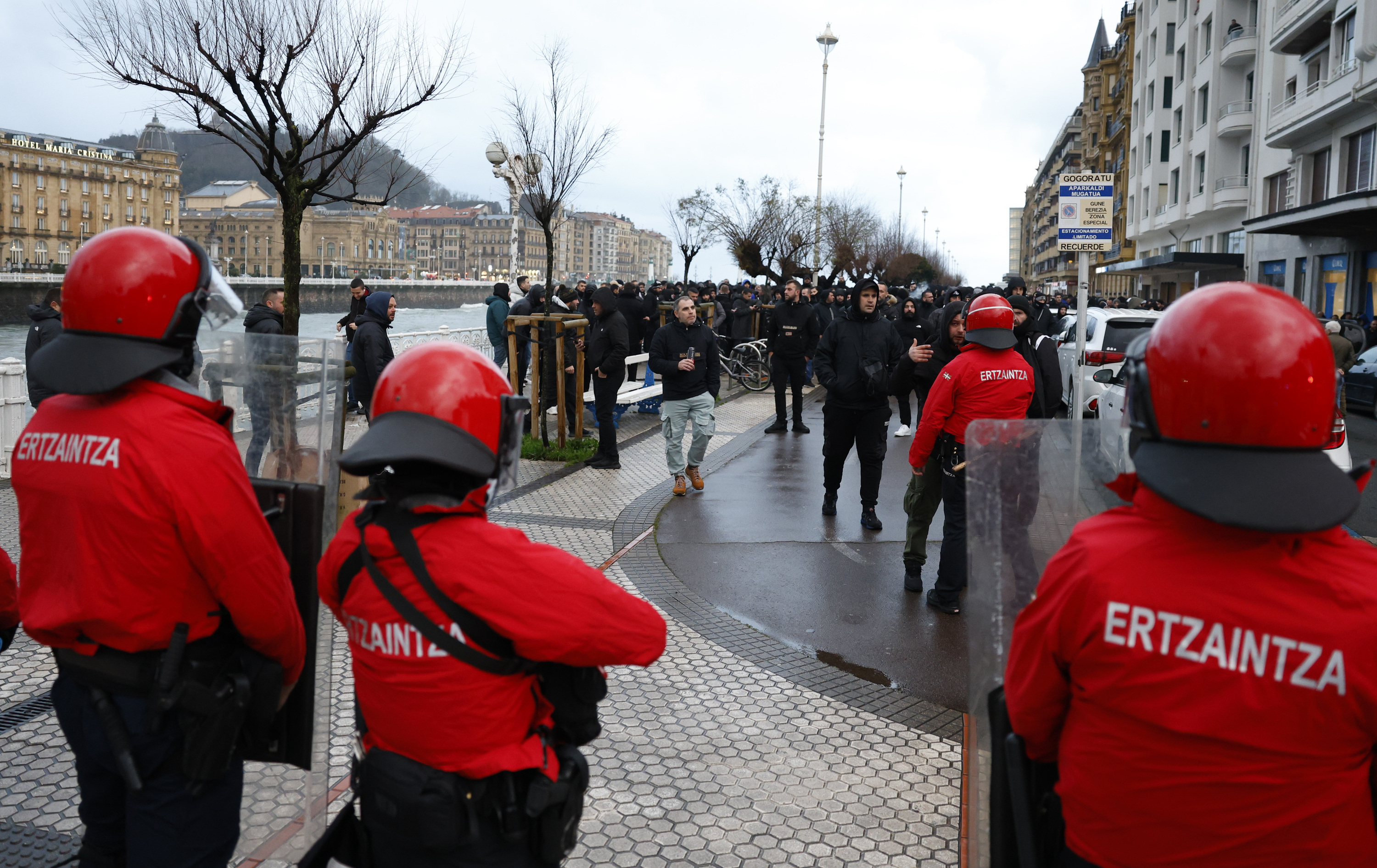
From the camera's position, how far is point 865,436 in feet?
26.0

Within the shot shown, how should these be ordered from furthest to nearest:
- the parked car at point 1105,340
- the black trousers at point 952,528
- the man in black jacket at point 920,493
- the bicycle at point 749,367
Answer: the bicycle at point 749,367, the parked car at point 1105,340, the man in black jacket at point 920,493, the black trousers at point 952,528

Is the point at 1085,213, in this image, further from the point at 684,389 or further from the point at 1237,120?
the point at 1237,120

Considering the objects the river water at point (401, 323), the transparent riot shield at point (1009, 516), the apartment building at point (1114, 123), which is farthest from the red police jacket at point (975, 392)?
the apartment building at point (1114, 123)

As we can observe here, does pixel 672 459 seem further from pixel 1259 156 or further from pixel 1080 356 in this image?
pixel 1259 156

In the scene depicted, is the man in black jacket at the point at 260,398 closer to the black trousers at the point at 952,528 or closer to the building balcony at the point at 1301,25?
the black trousers at the point at 952,528

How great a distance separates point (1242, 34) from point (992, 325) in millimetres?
41194

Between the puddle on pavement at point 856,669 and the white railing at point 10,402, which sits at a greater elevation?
the white railing at point 10,402

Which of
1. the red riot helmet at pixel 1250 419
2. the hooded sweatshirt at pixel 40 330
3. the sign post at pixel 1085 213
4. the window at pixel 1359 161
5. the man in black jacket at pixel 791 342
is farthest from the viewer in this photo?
the window at pixel 1359 161

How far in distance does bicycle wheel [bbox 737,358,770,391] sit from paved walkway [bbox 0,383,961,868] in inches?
492

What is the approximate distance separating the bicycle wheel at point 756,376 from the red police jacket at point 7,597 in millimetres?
15942

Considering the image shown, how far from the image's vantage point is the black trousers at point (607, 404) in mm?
10180

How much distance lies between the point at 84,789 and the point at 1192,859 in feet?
7.17

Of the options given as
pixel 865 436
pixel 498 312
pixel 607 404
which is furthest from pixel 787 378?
pixel 865 436

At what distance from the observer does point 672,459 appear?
911 centimetres
